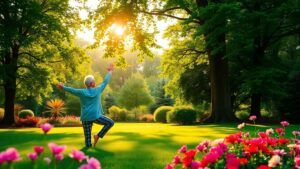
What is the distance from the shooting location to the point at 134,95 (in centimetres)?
5294

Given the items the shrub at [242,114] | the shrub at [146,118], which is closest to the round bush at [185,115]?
the shrub at [242,114]

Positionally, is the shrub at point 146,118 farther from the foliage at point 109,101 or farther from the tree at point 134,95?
the foliage at point 109,101

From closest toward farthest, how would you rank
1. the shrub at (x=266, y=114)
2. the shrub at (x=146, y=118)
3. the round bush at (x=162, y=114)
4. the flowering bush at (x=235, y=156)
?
the flowering bush at (x=235, y=156) → the shrub at (x=266, y=114) → the round bush at (x=162, y=114) → the shrub at (x=146, y=118)

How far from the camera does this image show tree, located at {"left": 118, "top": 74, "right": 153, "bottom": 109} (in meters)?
52.7

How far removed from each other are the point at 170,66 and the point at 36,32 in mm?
9861

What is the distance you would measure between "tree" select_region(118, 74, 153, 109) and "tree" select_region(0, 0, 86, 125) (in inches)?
879

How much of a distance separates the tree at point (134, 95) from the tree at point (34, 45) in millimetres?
22326

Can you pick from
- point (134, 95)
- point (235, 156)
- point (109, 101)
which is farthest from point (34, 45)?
point (109, 101)

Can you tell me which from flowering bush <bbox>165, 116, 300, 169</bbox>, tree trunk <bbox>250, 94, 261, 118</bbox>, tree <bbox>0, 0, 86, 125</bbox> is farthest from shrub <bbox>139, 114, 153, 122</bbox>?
flowering bush <bbox>165, 116, 300, 169</bbox>

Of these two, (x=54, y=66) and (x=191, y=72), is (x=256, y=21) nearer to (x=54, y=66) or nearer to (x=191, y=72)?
(x=191, y=72)

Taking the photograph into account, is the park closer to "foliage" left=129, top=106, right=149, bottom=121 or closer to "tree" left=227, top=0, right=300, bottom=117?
"tree" left=227, top=0, right=300, bottom=117

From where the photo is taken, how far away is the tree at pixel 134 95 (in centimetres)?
5269

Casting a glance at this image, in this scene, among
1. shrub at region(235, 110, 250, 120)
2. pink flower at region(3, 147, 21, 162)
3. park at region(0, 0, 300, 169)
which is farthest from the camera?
shrub at region(235, 110, 250, 120)

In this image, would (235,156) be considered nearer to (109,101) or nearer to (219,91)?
(219,91)
